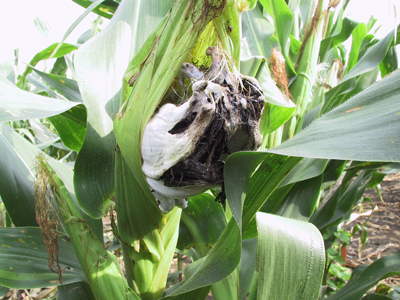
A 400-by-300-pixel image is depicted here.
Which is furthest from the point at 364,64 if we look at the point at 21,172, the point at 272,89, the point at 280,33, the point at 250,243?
the point at 21,172

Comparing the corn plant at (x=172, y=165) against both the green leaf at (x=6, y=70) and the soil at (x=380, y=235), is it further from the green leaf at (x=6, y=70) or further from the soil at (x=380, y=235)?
the soil at (x=380, y=235)

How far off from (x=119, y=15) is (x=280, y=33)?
1.85 ft

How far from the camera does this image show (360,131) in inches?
11.5

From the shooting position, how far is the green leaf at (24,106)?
37 centimetres

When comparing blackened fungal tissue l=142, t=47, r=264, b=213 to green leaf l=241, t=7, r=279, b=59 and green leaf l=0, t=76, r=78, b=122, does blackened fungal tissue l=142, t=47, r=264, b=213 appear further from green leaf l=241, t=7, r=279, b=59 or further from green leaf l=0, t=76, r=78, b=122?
green leaf l=241, t=7, r=279, b=59

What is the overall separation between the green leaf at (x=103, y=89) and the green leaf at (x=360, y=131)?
33cm

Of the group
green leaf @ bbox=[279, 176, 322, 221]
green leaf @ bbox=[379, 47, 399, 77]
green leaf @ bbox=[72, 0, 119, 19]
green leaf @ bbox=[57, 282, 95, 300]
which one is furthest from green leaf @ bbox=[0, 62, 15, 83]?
green leaf @ bbox=[379, 47, 399, 77]

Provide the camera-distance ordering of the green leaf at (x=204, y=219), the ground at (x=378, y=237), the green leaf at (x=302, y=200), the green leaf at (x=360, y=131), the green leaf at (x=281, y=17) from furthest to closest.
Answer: the ground at (x=378, y=237)
the green leaf at (x=281, y=17)
the green leaf at (x=302, y=200)
the green leaf at (x=204, y=219)
the green leaf at (x=360, y=131)

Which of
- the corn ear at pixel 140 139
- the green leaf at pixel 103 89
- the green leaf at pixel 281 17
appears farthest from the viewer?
the green leaf at pixel 281 17

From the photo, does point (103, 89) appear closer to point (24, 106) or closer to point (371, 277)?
point (24, 106)

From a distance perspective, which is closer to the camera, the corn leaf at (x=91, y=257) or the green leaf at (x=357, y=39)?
the corn leaf at (x=91, y=257)

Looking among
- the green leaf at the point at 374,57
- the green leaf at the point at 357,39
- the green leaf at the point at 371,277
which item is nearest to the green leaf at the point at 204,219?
the green leaf at the point at 371,277

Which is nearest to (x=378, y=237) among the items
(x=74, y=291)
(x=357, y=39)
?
(x=357, y=39)

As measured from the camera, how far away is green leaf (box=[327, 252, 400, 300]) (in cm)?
80
